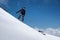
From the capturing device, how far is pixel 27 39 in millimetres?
7316

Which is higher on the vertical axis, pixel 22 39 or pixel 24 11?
pixel 24 11

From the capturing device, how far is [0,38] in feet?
19.5

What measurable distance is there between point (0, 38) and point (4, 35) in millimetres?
399

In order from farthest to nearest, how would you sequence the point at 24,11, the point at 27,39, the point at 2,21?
the point at 24,11 < the point at 2,21 < the point at 27,39

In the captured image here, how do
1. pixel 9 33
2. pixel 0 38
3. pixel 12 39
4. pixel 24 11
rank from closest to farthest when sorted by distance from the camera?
pixel 0 38
pixel 12 39
pixel 9 33
pixel 24 11

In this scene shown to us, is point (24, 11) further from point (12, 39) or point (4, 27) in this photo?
point (12, 39)

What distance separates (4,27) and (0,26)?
22cm

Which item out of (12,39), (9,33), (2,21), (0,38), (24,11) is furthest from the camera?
(24,11)

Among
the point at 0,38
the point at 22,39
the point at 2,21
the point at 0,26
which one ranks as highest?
the point at 2,21

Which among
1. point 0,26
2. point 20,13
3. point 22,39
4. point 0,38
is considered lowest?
point 0,38

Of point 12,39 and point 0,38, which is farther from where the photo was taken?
point 12,39

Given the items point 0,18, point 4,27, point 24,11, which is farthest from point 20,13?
point 4,27

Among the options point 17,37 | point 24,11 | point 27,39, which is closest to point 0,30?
point 17,37

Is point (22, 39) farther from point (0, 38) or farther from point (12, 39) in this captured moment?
point (0, 38)
